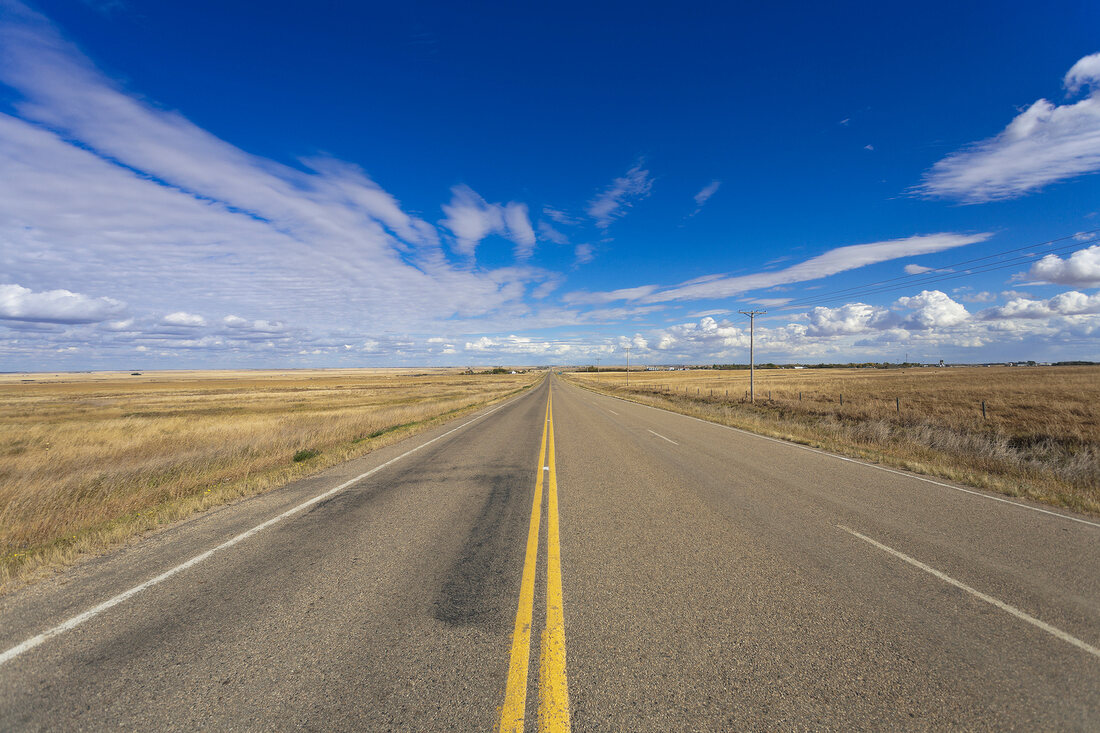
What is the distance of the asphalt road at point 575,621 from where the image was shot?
2.69 metres

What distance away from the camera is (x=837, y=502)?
7.05 metres

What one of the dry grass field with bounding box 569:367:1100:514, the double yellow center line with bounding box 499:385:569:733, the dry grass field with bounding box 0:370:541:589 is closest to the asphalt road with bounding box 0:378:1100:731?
the double yellow center line with bounding box 499:385:569:733

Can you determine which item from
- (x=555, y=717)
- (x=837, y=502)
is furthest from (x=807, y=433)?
(x=555, y=717)

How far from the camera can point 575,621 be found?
3.61 metres

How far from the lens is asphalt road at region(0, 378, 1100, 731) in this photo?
269cm

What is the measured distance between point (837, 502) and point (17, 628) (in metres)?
9.67

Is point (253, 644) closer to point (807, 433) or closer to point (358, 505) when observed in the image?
point (358, 505)

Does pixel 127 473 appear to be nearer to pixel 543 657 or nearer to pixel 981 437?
pixel 543 657

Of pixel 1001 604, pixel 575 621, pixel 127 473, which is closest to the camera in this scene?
pixel 575 621

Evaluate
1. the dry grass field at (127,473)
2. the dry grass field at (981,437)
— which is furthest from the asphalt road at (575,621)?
the dry grass field at (981,437)

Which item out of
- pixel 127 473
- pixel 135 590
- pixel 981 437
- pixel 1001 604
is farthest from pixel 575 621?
pixel 981 437

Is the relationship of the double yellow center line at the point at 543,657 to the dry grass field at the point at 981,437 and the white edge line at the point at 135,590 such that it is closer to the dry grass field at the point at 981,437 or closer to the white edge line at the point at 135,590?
the white edge line at the point at 135,590

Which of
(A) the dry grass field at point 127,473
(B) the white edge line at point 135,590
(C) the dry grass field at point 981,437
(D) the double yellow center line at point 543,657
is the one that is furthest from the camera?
(C) the dry grass field at point 981,437

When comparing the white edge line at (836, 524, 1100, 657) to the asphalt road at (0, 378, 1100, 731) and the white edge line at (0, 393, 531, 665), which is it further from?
the white edge line at (0, 393, 531, 665)
